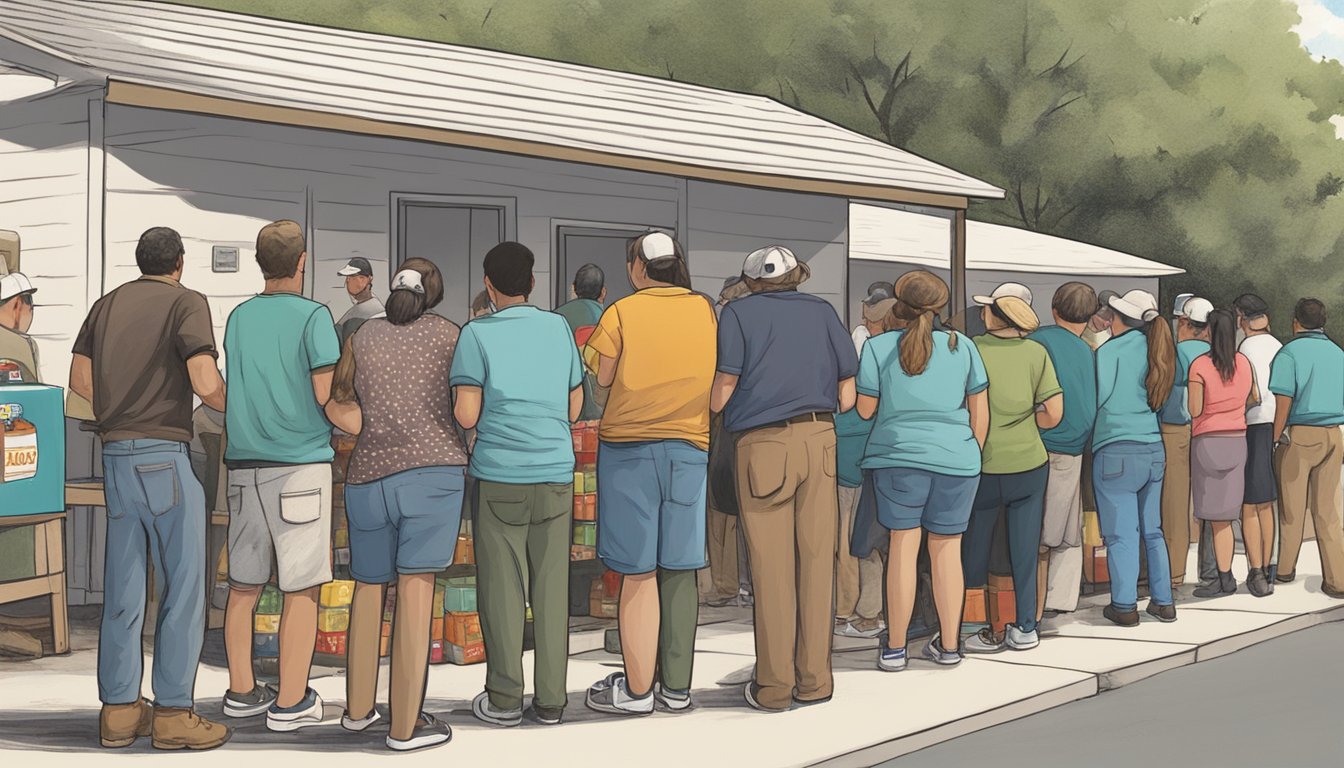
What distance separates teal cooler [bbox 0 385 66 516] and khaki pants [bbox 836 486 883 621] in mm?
4439

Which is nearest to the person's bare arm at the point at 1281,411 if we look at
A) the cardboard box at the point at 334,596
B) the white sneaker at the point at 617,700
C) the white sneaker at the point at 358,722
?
the white sneaker at the point at 617,700

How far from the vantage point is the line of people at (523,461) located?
706 centimetres

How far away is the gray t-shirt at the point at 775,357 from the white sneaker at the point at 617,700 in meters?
1.32

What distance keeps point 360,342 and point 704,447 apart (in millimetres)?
1668

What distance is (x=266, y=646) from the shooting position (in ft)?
28.7

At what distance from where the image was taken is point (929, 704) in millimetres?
8266

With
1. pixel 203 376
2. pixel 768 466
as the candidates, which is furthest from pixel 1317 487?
pixel 203 376

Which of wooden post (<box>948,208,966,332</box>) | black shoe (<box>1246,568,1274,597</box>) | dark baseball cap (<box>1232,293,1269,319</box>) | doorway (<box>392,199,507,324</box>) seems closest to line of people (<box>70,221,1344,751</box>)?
black shoe (<box>1246,568,1274,597</box>)

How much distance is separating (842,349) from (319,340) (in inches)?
97.0

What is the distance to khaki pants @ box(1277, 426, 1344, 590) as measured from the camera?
11.7 metres

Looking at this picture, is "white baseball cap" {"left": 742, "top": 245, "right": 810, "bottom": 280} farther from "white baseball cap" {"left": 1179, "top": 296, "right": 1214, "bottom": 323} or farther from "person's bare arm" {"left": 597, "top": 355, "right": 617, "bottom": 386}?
"white baseball cap" {"left": 1179, "top": 296, "right": 1214, "bottom": 323}

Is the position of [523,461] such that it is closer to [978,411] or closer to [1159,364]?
[978,411]

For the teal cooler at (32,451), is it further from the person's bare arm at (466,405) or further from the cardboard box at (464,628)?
the person's bare arm at (466,405)

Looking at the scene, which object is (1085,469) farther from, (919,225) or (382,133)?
(919,225)
